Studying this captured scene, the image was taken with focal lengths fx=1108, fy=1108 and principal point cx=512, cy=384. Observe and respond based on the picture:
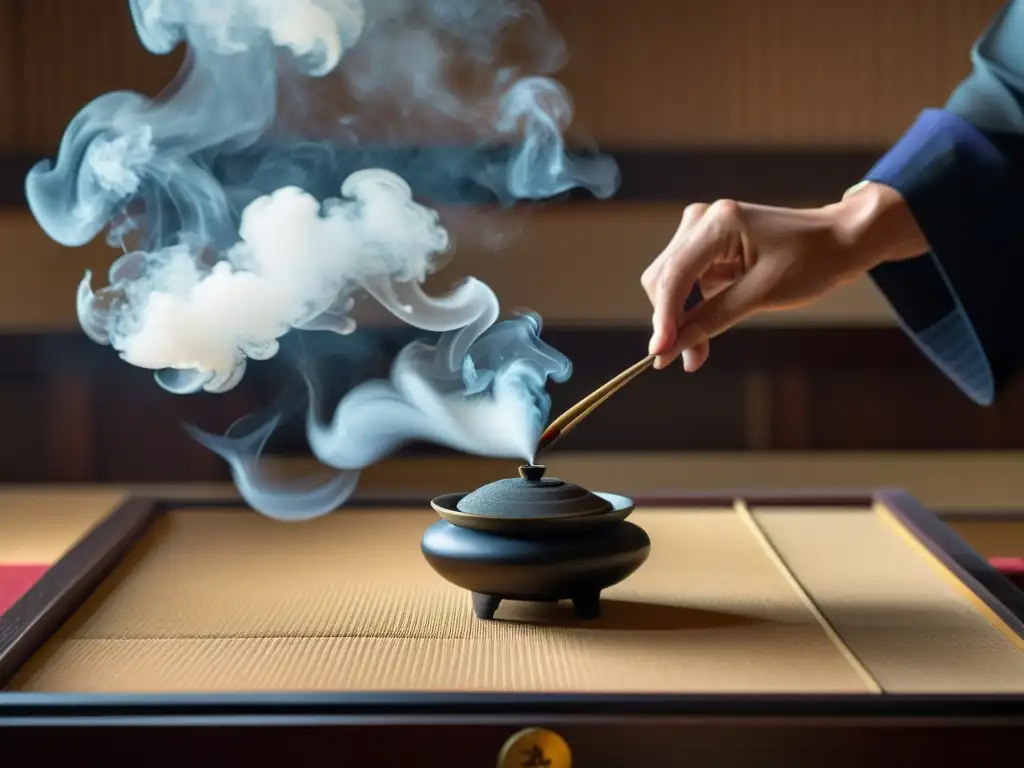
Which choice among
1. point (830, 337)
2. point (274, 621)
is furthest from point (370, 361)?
point (274, 621)

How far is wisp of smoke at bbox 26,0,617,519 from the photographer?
5.14 ft

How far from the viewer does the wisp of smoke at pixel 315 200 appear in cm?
157

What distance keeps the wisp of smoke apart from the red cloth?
0.37 meters

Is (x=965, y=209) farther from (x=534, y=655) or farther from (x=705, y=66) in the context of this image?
(x=705, y=66)

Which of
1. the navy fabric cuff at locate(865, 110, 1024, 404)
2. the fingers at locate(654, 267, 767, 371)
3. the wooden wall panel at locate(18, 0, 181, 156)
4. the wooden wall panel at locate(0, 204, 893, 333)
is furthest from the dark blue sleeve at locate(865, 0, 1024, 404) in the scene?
the wooden wall panel at locate(18, 0, 181, 156)

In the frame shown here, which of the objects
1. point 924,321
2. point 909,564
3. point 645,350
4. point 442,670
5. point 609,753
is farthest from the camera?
point 645,350

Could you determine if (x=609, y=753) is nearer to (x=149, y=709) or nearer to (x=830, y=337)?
(x=149, y=709)

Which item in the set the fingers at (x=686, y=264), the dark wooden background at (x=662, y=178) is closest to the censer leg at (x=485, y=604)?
the fingers at (x=686, y=264)

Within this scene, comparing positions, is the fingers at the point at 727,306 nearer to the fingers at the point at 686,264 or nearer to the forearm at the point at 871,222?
the fingers at the point at 686,264

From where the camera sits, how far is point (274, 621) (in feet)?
4.40

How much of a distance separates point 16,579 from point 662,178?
77.9 inches

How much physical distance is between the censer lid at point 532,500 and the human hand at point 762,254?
23cm

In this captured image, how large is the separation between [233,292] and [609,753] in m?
0.84

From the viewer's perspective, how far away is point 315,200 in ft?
6.60
